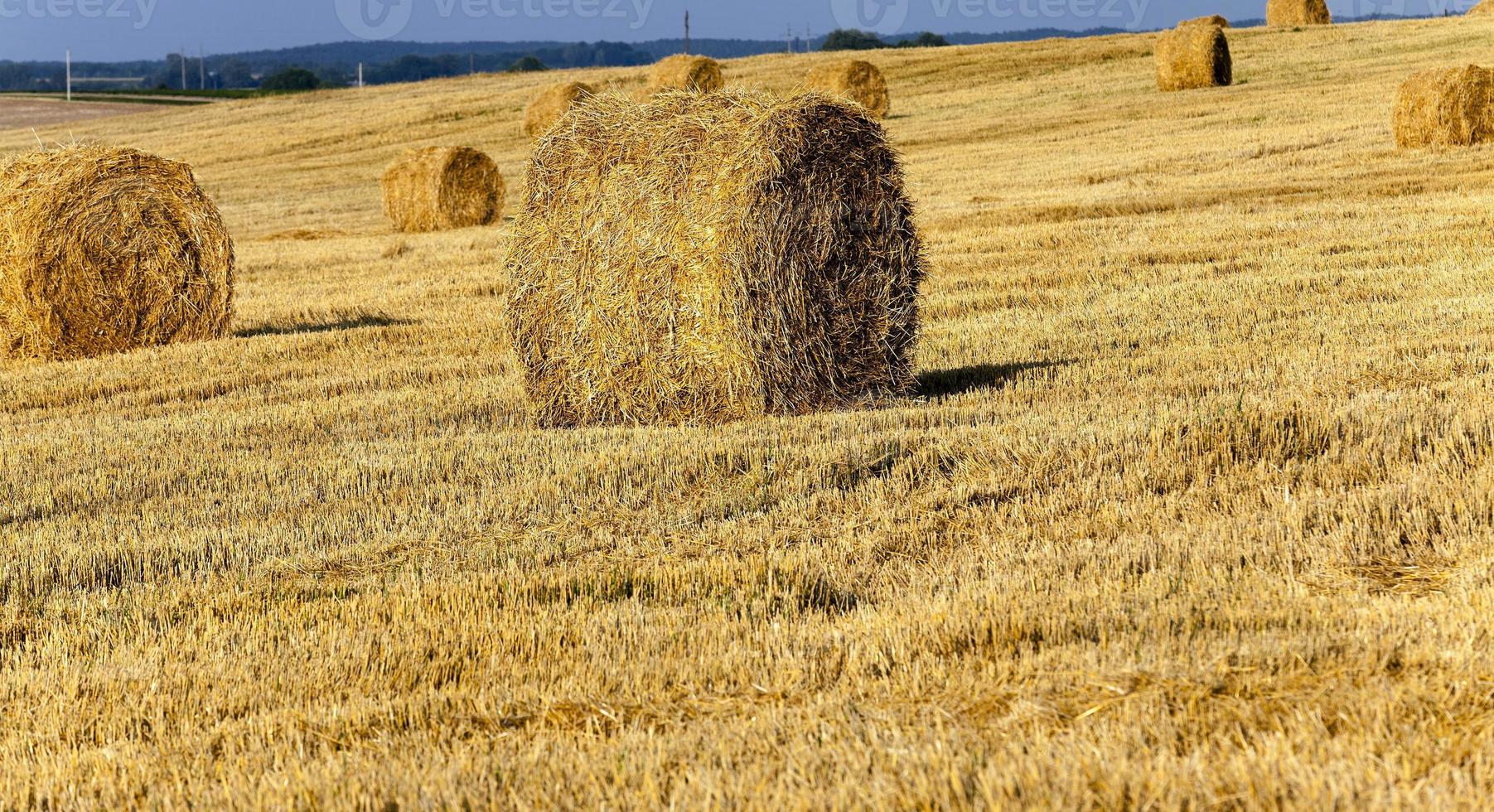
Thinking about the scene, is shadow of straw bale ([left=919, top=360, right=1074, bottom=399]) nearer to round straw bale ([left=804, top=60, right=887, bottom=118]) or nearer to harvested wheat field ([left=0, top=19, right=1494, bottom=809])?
harvested wheat field ([left=0, top=19, right=1494, bottom=809])

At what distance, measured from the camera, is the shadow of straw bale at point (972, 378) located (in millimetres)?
9609

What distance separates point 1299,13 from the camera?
178ft

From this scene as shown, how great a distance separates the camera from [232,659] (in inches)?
188

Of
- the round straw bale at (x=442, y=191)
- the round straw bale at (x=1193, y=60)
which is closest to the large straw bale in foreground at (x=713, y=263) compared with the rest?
the round straw bale at (x=442, y=191)

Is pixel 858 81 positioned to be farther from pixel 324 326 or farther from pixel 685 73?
pixel 324 326

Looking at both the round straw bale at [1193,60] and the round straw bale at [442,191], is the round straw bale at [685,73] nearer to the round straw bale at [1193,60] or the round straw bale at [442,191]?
the round straw bale at [1193,60]

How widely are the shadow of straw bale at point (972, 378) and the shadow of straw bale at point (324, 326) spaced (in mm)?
5770

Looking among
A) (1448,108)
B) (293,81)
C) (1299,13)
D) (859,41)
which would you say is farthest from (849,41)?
(1448,108)

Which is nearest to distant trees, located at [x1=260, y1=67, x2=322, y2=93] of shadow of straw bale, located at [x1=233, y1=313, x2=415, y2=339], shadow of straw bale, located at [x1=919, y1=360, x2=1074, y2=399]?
shadow of straw bale, located at [x1=233, y1=313, x2=415, y2=339]

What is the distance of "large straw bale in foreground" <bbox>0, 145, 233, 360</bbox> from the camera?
43.7 ft

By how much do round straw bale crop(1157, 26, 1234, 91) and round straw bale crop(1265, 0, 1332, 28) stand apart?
52.6ft

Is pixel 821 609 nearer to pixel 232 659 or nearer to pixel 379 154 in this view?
pixel 232 659

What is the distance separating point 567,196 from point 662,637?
5.29m

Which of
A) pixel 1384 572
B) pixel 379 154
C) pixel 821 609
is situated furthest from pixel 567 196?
pixel 379 154
